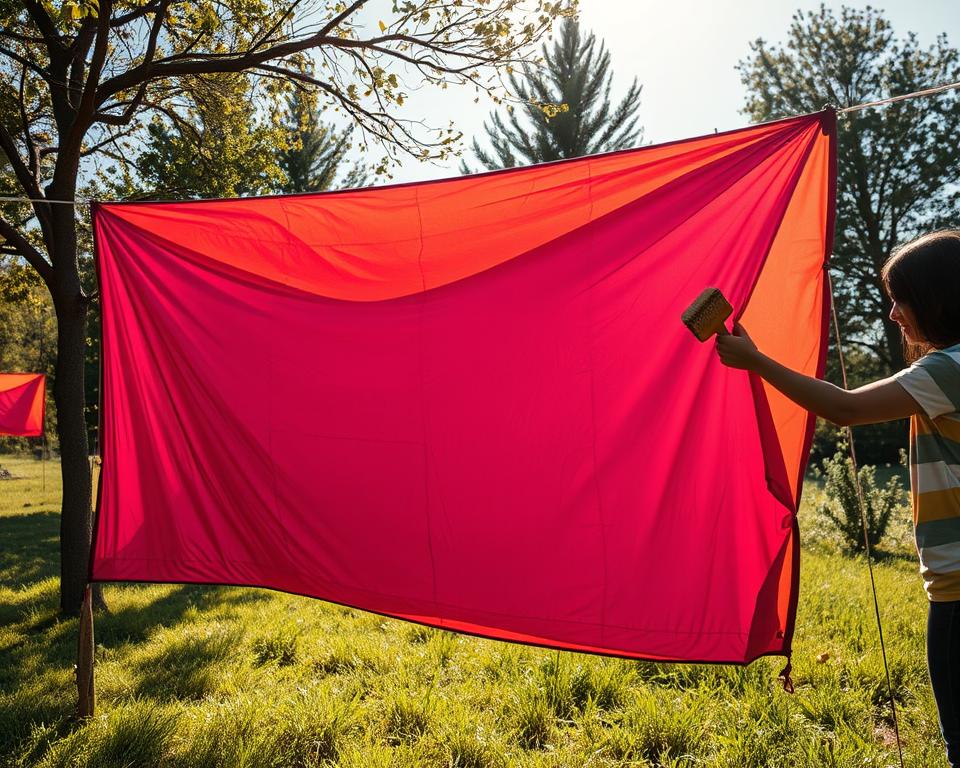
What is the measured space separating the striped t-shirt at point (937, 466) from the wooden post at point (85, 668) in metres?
3.83

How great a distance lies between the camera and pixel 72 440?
5336 millimetres

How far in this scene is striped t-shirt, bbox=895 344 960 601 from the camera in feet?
5.54

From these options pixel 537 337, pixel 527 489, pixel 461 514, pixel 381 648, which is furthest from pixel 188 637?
pixel 537 337

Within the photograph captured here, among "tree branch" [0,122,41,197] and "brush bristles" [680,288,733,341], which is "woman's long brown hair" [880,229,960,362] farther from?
"tree branch" [0,122,41,197]

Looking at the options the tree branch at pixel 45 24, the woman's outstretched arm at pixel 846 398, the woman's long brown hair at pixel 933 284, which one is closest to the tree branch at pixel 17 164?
the tree branch at pixel 45 24

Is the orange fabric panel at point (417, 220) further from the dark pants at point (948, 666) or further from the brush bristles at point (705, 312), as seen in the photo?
the dark pants at point (948, 666)

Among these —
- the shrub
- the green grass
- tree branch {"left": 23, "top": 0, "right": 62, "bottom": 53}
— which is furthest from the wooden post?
the shrub

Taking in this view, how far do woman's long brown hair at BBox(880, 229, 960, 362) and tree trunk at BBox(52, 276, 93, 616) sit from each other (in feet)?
18.9

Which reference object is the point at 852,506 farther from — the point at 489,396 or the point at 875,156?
the point at 875,156

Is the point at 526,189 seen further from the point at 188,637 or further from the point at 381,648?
the point at 188,637

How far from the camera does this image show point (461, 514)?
2.66 m

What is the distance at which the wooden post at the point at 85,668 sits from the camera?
3.36 m

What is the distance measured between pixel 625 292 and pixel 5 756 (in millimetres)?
3722

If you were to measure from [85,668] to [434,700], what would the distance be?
1935mm
